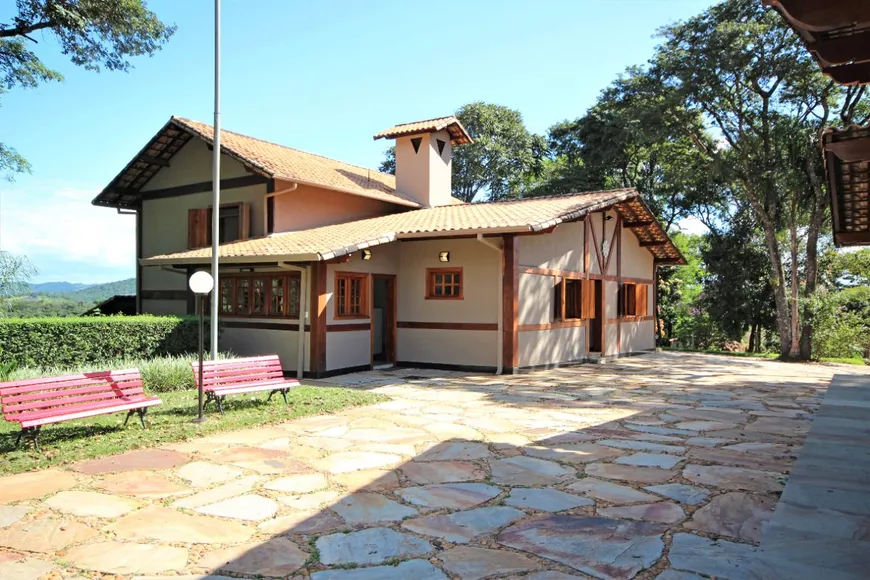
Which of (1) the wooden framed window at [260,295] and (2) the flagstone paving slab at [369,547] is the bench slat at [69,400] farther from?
(1) the wooden framed window at [260,295]

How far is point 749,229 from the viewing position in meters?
23.8

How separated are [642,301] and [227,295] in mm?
12456

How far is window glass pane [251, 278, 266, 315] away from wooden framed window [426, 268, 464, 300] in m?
3.48

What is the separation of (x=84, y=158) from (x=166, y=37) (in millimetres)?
3983

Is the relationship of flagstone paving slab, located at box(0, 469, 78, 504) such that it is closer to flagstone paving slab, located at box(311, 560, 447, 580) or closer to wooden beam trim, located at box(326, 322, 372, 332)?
flagstone paving slab, located at box(311, 560, 447, 580)

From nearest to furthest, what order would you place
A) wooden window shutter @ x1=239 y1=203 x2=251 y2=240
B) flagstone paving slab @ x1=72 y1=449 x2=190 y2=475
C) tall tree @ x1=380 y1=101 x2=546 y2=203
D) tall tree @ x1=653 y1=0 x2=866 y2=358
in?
1. flagstone paving slab @ x1=72 y1=449 x2=190 y2=475
2. wooden window shutter @ x1=239 y1=203 x2=251 y2=240
3. tall tree @ x1=653 y1=0 x2=866 y2=358
4. tall tree @ x1=380 y1=101 x2=546 y2=203

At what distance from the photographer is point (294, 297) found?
40.1ft

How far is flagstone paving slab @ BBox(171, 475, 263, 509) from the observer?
448cm

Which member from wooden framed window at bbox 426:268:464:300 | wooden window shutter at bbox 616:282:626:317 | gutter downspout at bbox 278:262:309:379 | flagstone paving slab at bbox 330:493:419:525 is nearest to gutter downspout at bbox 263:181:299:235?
gutter downspout at bbox 278:262:309:379

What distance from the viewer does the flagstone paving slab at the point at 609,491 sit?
466cm

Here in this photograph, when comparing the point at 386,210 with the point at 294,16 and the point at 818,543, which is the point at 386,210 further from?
the point at 818,543

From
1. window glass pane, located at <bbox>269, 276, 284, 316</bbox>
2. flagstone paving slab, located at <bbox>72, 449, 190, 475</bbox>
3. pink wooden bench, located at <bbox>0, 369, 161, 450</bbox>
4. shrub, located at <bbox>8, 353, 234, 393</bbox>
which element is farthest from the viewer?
window glass pane, located at <bbox>269, 276, 284, 316</bbox>

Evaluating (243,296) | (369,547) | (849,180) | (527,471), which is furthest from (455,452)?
(243,296)

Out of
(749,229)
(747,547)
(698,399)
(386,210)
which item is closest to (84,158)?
(386,210)
